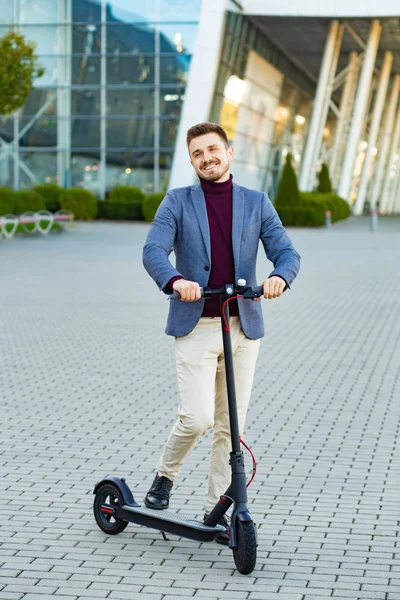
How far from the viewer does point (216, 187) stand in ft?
16.1

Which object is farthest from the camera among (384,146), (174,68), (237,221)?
(384,146)

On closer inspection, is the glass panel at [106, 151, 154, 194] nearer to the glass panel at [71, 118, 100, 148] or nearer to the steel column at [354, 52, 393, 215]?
the glass panel at [71, 118, 100, 148]

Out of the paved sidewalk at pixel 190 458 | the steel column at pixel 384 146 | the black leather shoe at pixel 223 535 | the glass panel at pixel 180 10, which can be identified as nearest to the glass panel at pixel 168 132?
the glass panel at pixel 180 10

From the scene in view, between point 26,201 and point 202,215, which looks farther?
point 26,201

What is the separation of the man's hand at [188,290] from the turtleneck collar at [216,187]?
0.61m

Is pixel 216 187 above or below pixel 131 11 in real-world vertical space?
above

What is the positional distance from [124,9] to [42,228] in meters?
12.2

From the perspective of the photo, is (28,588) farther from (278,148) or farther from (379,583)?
(278,148)

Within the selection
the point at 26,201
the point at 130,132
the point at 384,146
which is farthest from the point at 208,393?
the point at 384,146

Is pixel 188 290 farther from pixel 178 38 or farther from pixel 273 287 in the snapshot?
pixel 178 38

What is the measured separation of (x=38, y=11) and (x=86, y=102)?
12.5 feet

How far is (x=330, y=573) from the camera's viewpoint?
4676 millimetres

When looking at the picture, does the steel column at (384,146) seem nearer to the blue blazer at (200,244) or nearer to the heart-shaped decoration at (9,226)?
the heart-shaped decoration at (9,226)

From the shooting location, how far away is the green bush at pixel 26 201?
34.5 m
